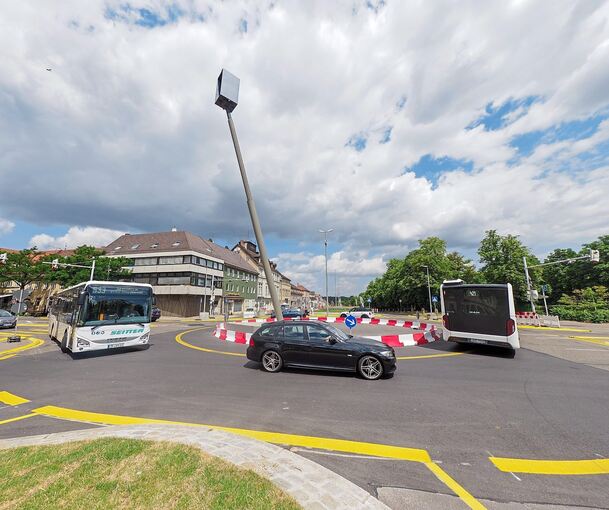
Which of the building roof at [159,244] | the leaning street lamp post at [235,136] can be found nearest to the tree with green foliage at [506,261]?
the leaning street lamp post at [235,136]

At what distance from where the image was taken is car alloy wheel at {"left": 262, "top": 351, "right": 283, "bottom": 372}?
8484mm

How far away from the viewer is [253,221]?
11.2 m

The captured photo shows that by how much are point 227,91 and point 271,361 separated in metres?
10.2

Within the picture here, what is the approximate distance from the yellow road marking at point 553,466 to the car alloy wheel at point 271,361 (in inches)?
227

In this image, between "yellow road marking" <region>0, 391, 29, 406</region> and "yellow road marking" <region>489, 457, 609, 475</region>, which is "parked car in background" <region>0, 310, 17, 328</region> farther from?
"yellow road marking" <region>489, 457, 609, 475</region>

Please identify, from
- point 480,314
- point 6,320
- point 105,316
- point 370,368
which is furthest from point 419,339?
point 6,320

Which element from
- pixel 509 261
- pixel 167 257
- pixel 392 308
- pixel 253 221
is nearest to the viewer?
pixel 253 221

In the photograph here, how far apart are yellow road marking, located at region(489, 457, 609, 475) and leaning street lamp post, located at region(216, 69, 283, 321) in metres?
8.08

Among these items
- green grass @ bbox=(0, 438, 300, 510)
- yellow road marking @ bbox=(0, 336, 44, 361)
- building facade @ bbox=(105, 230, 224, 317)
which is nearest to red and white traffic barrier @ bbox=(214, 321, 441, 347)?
yellow road marking @ bbox=(0, 336, 44, 361)

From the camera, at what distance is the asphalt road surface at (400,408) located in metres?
3.28

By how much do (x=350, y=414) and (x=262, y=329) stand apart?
4.53m

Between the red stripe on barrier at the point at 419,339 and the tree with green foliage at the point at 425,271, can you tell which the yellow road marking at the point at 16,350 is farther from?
the tree with green foliage at the point at 425,271

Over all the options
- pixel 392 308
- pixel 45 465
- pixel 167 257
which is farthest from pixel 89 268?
pixel 392 308

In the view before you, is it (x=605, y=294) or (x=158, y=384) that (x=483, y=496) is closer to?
(x=158, y=384)
